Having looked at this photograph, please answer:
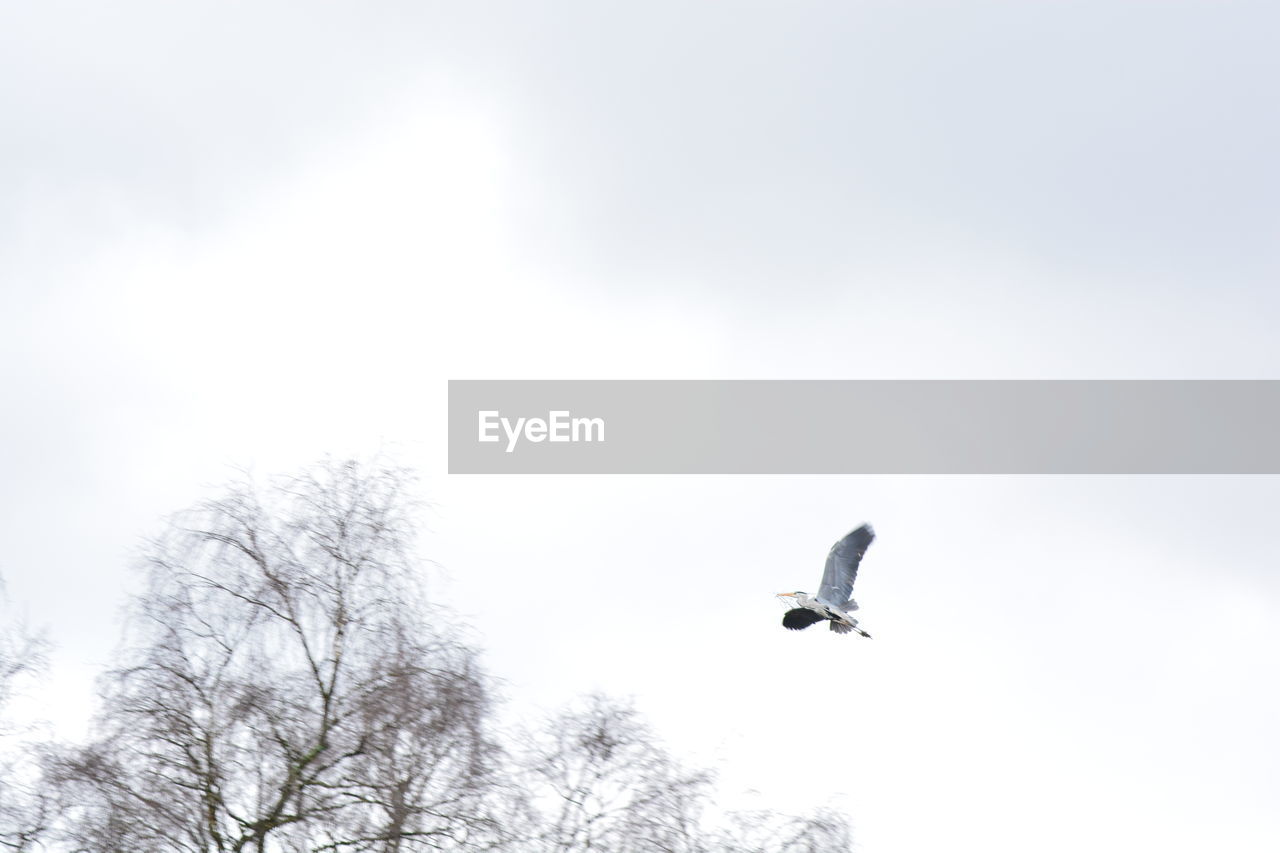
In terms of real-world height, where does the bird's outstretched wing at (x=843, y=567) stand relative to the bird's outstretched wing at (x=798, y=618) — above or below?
above

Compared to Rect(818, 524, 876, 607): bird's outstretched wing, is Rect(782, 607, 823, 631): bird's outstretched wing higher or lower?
lower

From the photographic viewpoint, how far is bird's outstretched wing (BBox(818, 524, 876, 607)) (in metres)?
32.9

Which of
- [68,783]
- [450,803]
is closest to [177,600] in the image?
[68,783]

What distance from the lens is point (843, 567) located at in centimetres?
3309

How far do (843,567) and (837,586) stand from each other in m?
0.35

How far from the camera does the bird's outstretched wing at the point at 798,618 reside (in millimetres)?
32969

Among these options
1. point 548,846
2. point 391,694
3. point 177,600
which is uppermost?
point 177,600

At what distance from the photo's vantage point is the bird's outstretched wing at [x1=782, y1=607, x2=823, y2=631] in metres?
33.0

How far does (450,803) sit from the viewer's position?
2566cm

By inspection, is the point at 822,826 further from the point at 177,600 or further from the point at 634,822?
the point at 177,600

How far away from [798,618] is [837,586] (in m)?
0.88

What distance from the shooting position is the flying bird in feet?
107

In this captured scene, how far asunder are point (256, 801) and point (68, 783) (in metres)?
2.47

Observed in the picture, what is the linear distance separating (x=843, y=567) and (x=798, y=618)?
1186 mm
